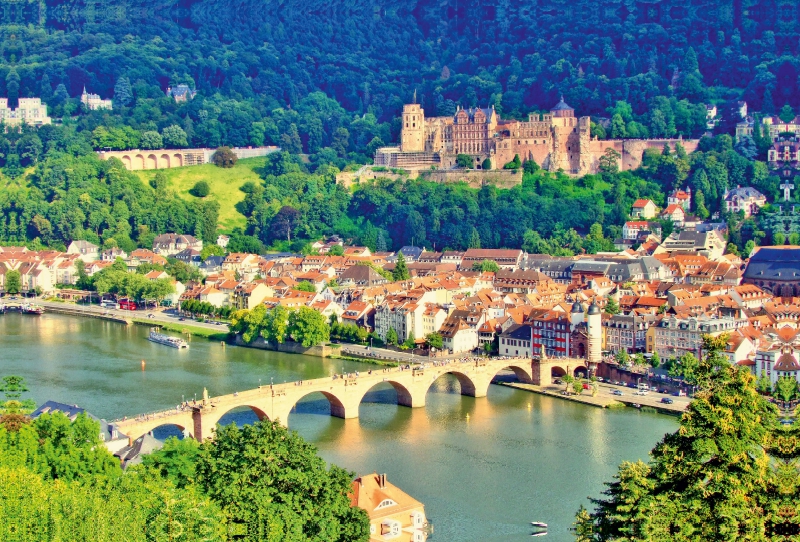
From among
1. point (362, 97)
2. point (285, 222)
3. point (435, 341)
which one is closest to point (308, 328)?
point (435, 341)

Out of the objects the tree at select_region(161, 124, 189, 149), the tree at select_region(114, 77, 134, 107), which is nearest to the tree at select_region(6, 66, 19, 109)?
the tree at select_region(114, 77, 134, 107)

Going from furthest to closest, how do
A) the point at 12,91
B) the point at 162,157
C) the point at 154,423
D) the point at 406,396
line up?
the point at 12,91, the point at 162,157, the point at 406,396, the point at 154,423

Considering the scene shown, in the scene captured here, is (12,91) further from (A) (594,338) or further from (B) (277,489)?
(B) (277,489)

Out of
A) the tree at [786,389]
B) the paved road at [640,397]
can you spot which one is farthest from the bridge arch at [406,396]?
the tree at [786,389]

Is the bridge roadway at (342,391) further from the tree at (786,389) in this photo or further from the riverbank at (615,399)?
the tree at (786,389)

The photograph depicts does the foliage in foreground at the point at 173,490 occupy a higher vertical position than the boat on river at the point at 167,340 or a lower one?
lower

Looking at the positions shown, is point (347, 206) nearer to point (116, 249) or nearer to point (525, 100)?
point (116, 249)

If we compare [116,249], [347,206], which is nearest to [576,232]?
[347,206]
